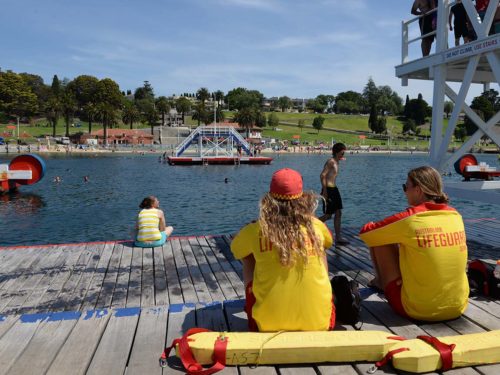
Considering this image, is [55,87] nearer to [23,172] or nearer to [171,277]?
[23,172]

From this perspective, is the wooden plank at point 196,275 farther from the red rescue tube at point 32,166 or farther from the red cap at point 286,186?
the red rescue tube at point 32,166

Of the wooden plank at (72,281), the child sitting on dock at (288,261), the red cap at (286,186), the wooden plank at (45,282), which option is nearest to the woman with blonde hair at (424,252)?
the child sitting on dock at (288,261)

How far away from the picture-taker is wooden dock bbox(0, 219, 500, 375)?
3.22 metres

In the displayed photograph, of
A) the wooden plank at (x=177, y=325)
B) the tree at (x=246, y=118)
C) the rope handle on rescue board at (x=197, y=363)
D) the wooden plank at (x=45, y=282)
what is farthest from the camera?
the tree at (x=246, y=118)

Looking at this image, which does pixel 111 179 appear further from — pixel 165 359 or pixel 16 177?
pixel 165 359

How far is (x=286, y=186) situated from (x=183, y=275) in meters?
3.41

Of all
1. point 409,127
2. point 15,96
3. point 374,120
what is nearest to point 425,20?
point 15,96

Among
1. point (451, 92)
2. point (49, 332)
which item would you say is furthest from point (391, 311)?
point (451, 92)

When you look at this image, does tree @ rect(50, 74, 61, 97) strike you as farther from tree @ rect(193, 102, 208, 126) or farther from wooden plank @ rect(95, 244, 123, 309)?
wooden plank @ rect(95, 244, 123, 309)

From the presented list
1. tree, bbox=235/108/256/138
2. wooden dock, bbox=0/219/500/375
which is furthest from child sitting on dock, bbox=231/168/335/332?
tree, bbox=235/108/256/138

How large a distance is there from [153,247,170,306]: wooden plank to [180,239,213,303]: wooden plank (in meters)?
0.38

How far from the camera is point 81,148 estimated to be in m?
96.8

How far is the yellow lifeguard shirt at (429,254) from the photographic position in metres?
3.48

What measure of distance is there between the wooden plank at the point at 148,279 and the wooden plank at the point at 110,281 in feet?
1.27
